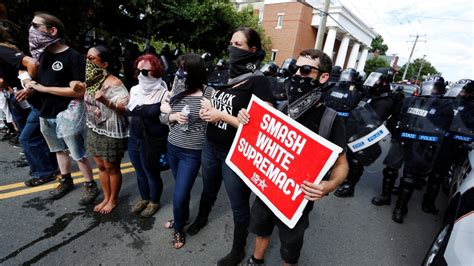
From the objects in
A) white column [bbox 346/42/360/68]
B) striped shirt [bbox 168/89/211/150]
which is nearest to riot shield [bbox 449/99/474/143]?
striped shirt [bbox 168/89/211/150]

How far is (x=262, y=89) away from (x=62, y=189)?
297 cm

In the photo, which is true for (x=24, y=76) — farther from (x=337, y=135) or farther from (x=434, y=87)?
(x=434, y=87)

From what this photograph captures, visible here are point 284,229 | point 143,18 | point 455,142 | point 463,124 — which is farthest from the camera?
point 143,18

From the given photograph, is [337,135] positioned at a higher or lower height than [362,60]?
lower

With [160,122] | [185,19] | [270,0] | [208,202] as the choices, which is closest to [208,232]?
[208,202]

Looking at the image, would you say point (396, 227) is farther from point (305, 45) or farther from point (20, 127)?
point (305, 45)

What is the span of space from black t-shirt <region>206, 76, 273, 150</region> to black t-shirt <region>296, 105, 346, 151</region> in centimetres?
33

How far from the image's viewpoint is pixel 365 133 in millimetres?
3777

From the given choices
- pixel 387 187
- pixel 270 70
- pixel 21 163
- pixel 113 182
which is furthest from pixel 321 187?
pixel 270 70

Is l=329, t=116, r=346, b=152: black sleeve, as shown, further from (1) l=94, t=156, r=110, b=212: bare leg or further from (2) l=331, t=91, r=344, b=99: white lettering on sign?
(2) l=331, t=91, r=344, b=99: white lettering on sign

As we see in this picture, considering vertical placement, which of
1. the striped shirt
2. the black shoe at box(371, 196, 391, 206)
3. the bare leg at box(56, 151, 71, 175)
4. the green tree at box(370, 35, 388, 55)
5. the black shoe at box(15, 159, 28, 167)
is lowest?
the black shoe at box(15, 159, 28, 167)

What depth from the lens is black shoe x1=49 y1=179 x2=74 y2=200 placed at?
320 cm

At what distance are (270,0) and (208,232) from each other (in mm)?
34479

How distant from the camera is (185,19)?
13.6m
